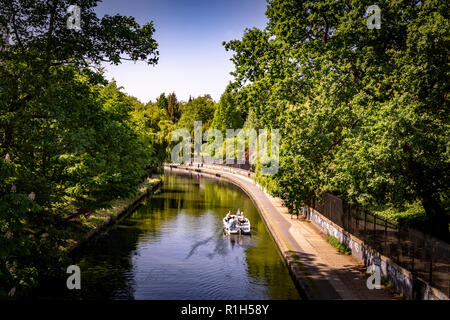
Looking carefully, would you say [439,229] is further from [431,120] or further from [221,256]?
[221,256]

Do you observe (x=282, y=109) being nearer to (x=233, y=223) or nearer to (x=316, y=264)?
(x=316, y=264)

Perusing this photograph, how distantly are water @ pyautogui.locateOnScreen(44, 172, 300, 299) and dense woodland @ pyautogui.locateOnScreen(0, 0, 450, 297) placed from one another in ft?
8.62

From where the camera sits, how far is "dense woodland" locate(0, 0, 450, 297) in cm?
1009

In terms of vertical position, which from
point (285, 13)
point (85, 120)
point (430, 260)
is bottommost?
point (430, 260)

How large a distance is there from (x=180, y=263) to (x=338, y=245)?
8758 millimetres

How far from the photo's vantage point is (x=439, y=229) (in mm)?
17828

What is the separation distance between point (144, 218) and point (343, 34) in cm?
2237

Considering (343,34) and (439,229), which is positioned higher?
(343,34)

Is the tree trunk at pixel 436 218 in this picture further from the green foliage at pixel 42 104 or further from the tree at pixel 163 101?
the tree at pixel 163 101

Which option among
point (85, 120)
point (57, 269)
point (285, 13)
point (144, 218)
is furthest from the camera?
point (144, 218)

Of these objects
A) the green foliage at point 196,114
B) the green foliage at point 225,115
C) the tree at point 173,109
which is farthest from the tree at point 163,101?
the green foliage at point 225,115

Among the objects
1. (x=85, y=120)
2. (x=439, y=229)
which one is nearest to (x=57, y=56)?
(x=85, y=120)

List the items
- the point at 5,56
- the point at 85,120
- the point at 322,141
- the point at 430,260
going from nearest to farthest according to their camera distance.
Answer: the point at 5,56, the point at 85,120, the point at 430,260, the point at 322,141

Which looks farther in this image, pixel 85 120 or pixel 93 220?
pixel 93 220
